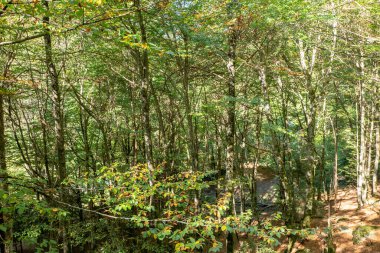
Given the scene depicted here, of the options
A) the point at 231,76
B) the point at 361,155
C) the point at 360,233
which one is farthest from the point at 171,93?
the point at 360,233

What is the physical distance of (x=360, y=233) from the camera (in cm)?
1088

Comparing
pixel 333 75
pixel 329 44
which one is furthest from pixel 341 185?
pixel 329 44

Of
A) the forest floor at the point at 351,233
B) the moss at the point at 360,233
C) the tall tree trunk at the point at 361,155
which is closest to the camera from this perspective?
the forest floor at the point at 351,233

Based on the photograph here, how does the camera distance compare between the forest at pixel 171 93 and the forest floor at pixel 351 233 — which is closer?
the forest at pixel 171 93

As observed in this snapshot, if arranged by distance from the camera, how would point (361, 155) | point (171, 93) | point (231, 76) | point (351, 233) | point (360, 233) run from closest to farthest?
point (231, 76)
point (360, 233)
point (351, 233)
point (171, 93)
point (361, 155)

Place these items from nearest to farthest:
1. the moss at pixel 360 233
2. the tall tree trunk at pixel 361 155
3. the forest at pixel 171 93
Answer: the forest at pixel 171 93, the moss at pixel 360 233, the tall tree trunk at pixel 361 155

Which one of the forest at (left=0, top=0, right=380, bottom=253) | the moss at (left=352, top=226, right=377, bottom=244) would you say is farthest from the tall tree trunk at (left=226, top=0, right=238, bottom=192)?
the moss at (left=352, top=226, right=377, bottom=244)

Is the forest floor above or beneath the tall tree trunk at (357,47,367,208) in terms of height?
beneath

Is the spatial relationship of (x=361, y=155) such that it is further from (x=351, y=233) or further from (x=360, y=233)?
(x=360, y=233)

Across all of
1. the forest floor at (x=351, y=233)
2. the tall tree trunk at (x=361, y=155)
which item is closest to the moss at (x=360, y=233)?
the forest floor at (x=351, y=233)

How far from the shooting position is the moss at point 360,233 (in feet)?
35.3

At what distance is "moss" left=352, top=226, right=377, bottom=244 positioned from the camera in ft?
35.3

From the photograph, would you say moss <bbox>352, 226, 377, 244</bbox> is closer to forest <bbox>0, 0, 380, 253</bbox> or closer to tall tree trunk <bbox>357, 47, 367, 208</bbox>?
forest <bbox>0, 0, 380, 253</bbox>

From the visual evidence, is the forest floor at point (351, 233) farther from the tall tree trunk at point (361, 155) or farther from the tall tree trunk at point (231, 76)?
the tall tree trunk at point (231, 76)
